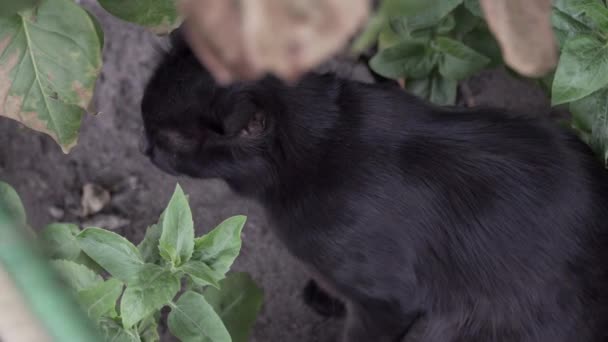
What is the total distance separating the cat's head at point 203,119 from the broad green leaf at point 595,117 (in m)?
0.49

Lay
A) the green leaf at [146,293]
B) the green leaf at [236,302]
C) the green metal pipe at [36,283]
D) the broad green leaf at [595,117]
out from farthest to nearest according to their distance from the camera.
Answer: the green leaf at [236,302]
the broad green leaf at [595,117]
the green leaf at [146,293]
the green metal pipe at [36,283]

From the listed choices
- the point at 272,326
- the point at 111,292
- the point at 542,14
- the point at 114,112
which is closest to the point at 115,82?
the point at 114,112

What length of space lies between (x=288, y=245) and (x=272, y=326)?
39cm

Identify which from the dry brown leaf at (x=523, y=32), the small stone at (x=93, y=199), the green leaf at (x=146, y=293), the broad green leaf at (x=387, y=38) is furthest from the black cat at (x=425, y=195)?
the dry brown leaf at (x=523, y=32)

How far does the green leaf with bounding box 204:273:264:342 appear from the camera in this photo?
1.14 metres

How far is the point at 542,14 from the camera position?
298mm

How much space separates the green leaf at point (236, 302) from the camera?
45.0 inches

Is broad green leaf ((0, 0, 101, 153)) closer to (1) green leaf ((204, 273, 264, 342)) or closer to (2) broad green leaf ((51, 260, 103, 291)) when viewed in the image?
(2) broad green leaf ((51, 260, 103, 291))

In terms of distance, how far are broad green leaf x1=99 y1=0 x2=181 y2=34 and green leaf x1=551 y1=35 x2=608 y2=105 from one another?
0.54 meters

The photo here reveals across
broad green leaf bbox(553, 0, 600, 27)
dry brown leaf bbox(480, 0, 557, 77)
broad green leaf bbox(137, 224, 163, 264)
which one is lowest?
broad green leaf bbox(137, 224, 163, 264)

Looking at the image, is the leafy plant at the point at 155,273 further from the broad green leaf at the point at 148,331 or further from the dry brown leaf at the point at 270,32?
the dry brown leaf at the point at 270,32

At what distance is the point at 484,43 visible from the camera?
1.31 m

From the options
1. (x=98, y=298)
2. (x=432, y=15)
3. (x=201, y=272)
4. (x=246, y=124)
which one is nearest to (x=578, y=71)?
(x=432, y=15)

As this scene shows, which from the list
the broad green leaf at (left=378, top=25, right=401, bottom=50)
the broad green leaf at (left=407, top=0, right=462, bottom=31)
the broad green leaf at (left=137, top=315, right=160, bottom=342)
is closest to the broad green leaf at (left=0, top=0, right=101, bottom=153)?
the broad green leaf at (left=137, top=315, right=160, bottom=342)
